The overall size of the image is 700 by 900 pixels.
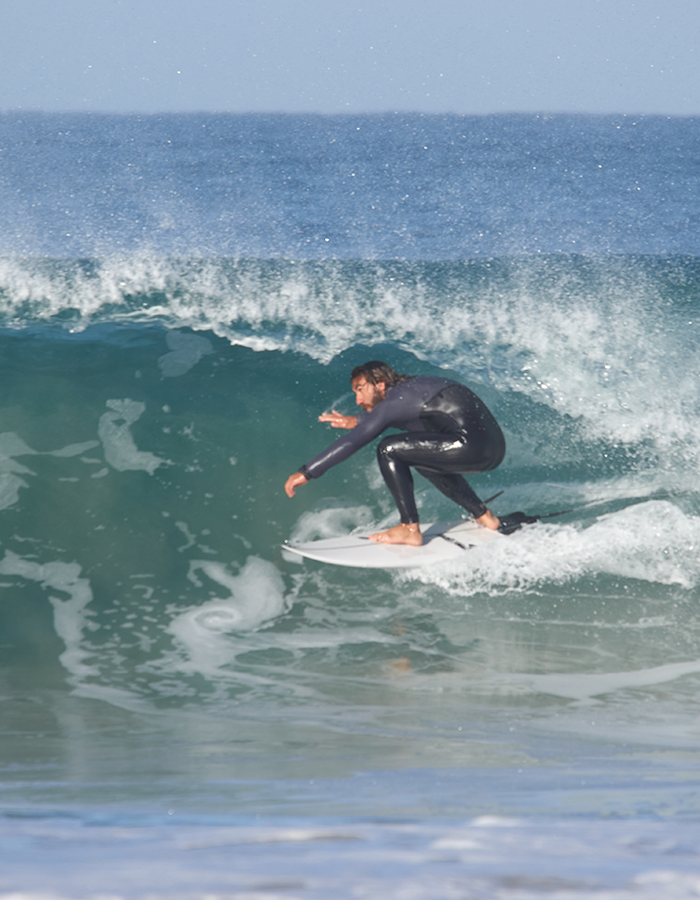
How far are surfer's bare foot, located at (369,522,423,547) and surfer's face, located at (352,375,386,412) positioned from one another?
0.83m

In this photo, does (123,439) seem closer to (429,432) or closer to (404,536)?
(404,536)

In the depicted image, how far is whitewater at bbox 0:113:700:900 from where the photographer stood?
1547 millimetres

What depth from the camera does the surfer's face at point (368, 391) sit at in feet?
15.9

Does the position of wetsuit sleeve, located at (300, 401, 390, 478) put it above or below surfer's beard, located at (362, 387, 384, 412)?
below

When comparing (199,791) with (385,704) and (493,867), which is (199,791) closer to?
(493,867)

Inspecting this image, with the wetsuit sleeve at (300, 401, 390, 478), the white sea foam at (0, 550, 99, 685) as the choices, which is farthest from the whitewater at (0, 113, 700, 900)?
the wetsuit sleeve at (300, 401, 390, 478)

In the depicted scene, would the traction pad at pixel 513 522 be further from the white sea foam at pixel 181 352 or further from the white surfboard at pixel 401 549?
the white sea foam at pixel 181 352

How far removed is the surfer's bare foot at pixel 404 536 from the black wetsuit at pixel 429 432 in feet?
0.67

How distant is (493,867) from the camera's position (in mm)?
1284

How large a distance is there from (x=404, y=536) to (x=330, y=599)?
0.62 meters

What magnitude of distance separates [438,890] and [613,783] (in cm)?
128

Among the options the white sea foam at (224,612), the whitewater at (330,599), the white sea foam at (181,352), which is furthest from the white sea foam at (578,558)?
the white sea foam at (181,352)

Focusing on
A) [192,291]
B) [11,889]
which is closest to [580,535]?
[11,889]

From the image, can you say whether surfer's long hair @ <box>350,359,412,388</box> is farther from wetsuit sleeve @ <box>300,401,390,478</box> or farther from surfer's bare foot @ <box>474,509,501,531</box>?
surfer's bare foot @ <box>474,509,501,531</box>
